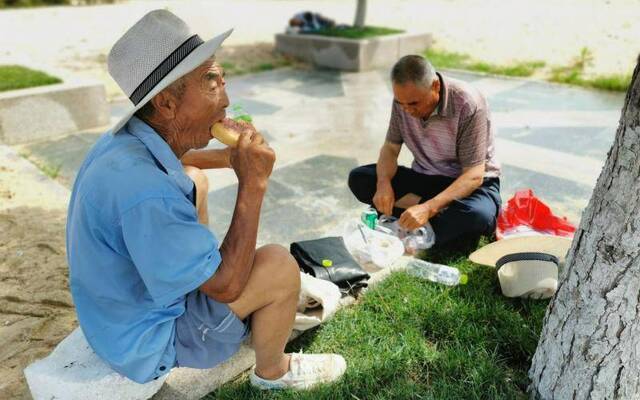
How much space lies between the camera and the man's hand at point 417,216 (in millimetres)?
3434

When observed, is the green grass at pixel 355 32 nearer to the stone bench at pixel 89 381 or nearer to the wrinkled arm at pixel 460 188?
the wrinkled arm at pixel 460 188

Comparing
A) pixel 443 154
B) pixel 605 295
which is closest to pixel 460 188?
pixel 443 154

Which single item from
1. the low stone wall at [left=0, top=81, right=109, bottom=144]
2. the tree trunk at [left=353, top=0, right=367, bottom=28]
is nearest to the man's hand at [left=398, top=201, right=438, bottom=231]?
the low stone wall at [left=0, top=81, right=109, bottom=144]

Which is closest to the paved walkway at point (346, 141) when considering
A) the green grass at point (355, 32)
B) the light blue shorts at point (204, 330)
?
the green grass at point (355, 32)

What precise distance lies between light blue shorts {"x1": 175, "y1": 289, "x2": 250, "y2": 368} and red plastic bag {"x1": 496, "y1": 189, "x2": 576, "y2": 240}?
7.36ft

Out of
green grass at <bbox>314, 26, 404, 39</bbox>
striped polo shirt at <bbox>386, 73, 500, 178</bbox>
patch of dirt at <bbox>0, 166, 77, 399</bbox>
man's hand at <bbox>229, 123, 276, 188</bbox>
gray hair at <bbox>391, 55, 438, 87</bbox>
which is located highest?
gray hair at <bbox>391, 55, 438, 87</bbox>

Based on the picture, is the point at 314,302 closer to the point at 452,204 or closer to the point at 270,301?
the point at 270,301

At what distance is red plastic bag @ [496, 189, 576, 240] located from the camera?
373cm

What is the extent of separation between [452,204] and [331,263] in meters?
0.96

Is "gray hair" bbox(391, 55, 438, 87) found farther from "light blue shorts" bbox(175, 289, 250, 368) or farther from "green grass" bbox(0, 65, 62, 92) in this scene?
"green grass" bbox(0, 65, 62, 92)

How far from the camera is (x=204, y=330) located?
212 cm

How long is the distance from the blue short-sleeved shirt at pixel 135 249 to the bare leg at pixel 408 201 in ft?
7.17

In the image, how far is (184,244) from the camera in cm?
177

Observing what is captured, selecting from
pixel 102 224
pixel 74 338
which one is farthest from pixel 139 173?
pixel 74 338
